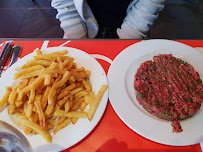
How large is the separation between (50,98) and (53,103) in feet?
0.22

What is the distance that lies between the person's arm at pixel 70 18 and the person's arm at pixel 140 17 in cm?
51

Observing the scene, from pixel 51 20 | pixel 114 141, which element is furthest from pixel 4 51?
pixel 51 20

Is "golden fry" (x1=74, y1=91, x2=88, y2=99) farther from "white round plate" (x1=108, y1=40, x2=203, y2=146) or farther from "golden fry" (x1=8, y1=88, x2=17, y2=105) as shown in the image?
"golden fry" (x1=8, y1=88, x2=17, y2=105)

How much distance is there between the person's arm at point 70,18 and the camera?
1.90 meters

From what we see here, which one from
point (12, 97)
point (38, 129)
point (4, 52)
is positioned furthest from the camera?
point (4, 52)

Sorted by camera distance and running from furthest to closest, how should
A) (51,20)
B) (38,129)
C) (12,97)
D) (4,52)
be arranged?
(51,20) < (4,52) < (12,97) < (38,129)

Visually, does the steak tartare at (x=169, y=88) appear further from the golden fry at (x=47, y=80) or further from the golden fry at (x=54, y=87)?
the golden fry at (x=47, y=80)

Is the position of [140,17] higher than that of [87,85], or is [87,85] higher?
[140,17]

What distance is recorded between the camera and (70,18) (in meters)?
1.98

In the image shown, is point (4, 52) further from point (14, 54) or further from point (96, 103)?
point (96, 103)

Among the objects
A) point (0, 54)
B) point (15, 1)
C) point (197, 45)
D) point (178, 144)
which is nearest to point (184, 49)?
point (197, 45)

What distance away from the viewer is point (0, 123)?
2.27 ft

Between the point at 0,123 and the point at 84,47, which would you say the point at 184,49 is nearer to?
the point at 84,47

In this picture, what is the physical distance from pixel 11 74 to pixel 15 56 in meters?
0.26
